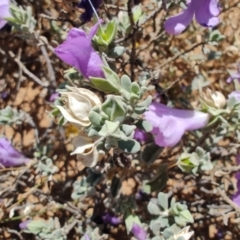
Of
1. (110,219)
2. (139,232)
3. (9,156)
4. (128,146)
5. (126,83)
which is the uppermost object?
(126,83)

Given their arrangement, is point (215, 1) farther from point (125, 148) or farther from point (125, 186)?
point (125, 186)

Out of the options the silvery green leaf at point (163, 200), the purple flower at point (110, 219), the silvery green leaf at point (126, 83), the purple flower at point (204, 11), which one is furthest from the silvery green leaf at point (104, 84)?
the purple flower at point (110, 219)

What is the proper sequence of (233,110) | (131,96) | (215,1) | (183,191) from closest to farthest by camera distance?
(131,96) < (215,1) < (233,110) < (183,191)

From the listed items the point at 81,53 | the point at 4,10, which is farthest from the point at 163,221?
the point at 4,10

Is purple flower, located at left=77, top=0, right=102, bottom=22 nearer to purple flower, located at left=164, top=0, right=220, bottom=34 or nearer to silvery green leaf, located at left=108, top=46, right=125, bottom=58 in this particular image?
silvery green leaf, located at left=108, top=46, right=125, bottom=58

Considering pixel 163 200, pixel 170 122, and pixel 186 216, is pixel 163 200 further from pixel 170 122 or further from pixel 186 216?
pixel 170 122

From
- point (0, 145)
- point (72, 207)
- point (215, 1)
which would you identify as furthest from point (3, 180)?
point (215, 1)
